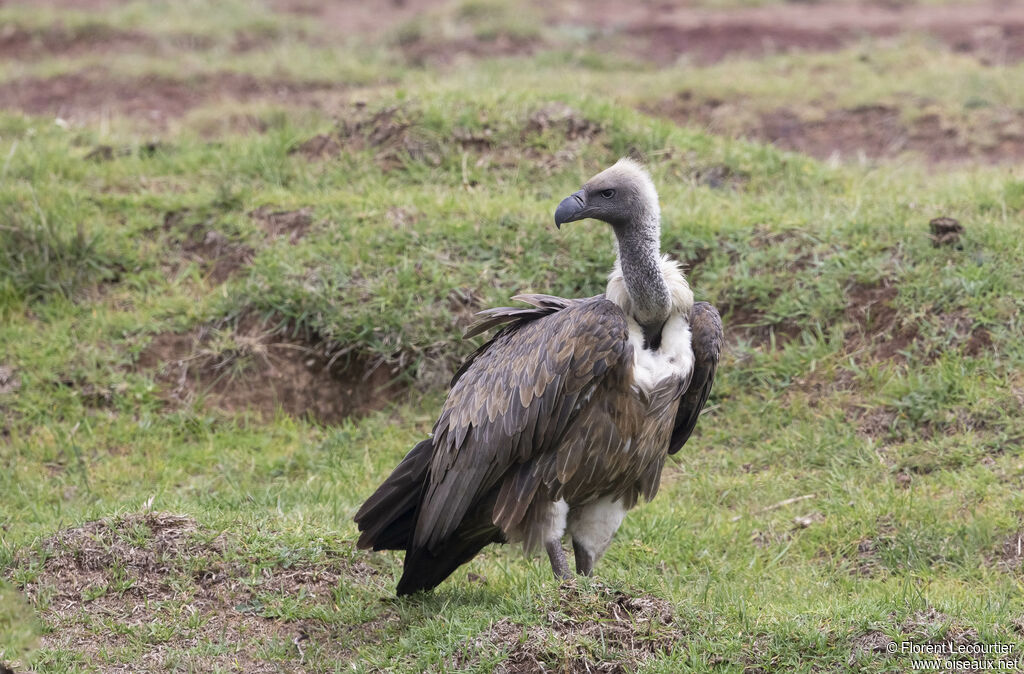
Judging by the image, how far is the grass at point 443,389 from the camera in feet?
13.9

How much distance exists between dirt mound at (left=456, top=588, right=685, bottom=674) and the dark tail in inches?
21.4

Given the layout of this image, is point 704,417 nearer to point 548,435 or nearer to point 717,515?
point 717,515

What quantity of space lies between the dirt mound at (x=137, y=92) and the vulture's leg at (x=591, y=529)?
234 inches

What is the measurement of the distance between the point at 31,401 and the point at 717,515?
3239 mm

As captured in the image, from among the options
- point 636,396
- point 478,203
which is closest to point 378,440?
point 478,203

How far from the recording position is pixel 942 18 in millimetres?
12414

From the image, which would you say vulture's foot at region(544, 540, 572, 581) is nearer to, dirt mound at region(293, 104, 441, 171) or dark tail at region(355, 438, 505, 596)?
dark tail at region(355, 438, 505, 596)

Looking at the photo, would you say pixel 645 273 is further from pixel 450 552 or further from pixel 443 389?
pixel 443 389

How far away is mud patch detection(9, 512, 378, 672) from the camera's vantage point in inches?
169

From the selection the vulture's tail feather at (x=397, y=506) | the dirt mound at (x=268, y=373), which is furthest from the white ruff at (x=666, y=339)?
the dirt mound at (x=268, y=373)

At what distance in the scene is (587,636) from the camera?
154 inches

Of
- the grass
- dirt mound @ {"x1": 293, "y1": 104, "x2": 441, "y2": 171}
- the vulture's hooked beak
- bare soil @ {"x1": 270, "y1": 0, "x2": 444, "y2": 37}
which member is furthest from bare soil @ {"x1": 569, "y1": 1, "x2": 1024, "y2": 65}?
the vulture's hooked beak

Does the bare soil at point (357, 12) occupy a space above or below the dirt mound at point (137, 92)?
above

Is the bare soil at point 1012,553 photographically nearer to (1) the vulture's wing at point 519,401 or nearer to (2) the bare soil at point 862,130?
(1) the vulture's wing at point 519,401
